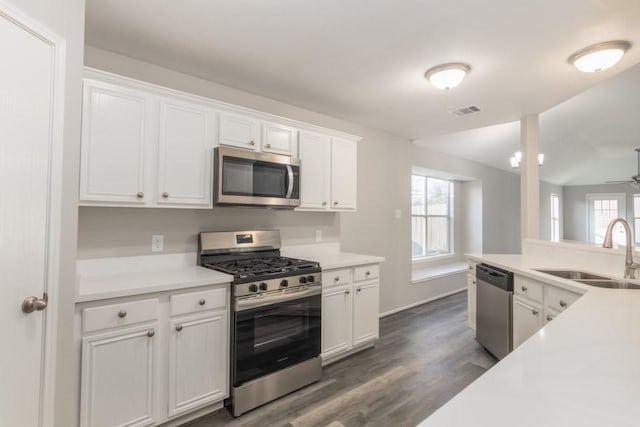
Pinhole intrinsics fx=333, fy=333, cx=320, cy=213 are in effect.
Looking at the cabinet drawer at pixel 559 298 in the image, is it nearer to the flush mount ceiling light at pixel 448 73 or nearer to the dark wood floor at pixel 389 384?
the dark wood floor at pixel 389 384

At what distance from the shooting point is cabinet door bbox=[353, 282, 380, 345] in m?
3.07

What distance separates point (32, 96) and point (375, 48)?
6.33 feet

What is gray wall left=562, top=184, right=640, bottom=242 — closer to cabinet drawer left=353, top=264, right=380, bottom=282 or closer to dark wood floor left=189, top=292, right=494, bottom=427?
dark wood floor left=189, top=292, right=494, bottom=427

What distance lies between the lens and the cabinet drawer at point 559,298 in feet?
6.92

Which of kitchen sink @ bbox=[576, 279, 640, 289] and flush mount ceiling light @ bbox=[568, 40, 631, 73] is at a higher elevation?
flush mount ceiling light @ bbox=[568, 40, 631, 73]

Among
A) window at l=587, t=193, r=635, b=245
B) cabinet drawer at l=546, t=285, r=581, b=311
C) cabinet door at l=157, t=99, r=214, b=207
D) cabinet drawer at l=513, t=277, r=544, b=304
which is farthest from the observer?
window at l=587, t=193, r=635, b=245

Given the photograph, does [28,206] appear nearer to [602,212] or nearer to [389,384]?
[389,384]

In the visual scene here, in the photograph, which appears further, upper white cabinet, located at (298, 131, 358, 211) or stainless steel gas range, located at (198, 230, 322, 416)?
upper white cabinet, located at (298, 131, 358, 211)

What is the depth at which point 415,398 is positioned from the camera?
95.7 inches

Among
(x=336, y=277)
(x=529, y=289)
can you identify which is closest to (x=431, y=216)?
(x=529, y=289)

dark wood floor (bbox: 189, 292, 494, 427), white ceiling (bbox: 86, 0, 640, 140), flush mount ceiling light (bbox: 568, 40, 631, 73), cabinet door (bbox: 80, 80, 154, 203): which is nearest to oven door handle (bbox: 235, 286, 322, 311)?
dark wood floor (bbox: 189, 292, 494, 427)

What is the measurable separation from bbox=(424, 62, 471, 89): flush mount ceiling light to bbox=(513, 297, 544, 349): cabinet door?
5.86 feet

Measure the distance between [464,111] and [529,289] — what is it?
77.2 inches

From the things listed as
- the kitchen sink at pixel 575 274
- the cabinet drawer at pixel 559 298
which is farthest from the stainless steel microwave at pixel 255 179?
the kitchen sink at pixel 575 274
